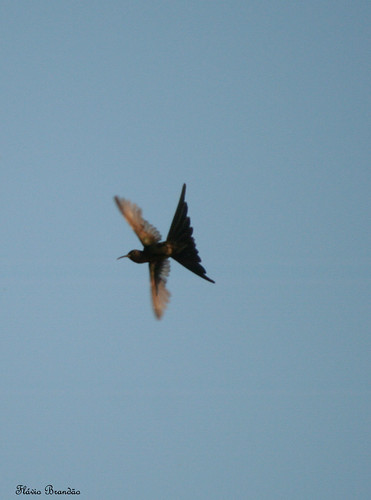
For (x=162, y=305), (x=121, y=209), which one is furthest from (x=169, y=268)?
(x=121, y=209)

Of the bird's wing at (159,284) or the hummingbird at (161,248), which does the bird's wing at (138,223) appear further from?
the bird's wing at (159,284)

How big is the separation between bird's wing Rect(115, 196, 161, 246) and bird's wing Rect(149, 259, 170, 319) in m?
0.83

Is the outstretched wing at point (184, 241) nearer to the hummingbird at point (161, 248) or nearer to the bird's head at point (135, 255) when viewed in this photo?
the hummingbird at point (161, 248)

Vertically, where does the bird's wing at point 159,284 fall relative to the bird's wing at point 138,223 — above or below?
below

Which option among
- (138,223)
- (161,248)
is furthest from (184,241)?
Answer: (138,223)

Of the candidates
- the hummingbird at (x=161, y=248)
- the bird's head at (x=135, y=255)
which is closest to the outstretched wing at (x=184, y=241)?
the hummingbird at (x=161, y=248)

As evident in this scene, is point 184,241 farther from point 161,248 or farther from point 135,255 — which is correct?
point 135,255

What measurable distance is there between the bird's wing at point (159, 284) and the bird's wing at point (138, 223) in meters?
0.83

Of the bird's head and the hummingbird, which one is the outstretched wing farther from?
the bird's head

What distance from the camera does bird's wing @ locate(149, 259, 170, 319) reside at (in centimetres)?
2181

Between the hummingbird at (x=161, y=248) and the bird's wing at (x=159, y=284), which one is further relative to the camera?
the bird's wing at (x=159, y=284)

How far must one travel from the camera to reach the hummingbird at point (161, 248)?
20734 mm

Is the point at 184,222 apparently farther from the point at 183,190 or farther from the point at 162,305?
the point at 162,305

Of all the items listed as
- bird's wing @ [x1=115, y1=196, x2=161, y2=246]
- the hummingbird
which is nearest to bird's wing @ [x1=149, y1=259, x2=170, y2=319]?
the hummingbird
